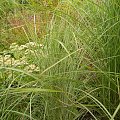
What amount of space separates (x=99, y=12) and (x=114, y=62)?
1.31ft

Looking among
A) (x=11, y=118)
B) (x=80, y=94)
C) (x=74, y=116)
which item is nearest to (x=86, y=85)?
(x=80, y=94)

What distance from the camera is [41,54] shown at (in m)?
1.67

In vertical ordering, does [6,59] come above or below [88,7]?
below

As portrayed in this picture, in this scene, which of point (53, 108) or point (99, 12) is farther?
point (99, 12)

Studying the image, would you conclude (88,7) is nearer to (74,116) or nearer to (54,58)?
(54,58)

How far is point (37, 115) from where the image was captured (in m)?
1.64

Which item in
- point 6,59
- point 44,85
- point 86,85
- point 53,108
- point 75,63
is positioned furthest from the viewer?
point 6,59

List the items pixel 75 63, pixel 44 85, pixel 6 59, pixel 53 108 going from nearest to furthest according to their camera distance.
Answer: pixel 44 85 → pixel 53 108 → pixel 75 63 → pixel 6 59

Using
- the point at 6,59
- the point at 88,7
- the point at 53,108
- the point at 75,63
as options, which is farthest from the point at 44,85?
the point at 88,7

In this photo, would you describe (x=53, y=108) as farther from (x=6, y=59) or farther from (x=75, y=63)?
(x=6, y=59)

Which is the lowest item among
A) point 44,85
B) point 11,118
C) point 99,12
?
point 11,118

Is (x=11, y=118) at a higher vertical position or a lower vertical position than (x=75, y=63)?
lower

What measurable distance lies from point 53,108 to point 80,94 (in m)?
0.21

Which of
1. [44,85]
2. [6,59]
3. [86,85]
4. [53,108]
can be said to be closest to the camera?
[44,85]
